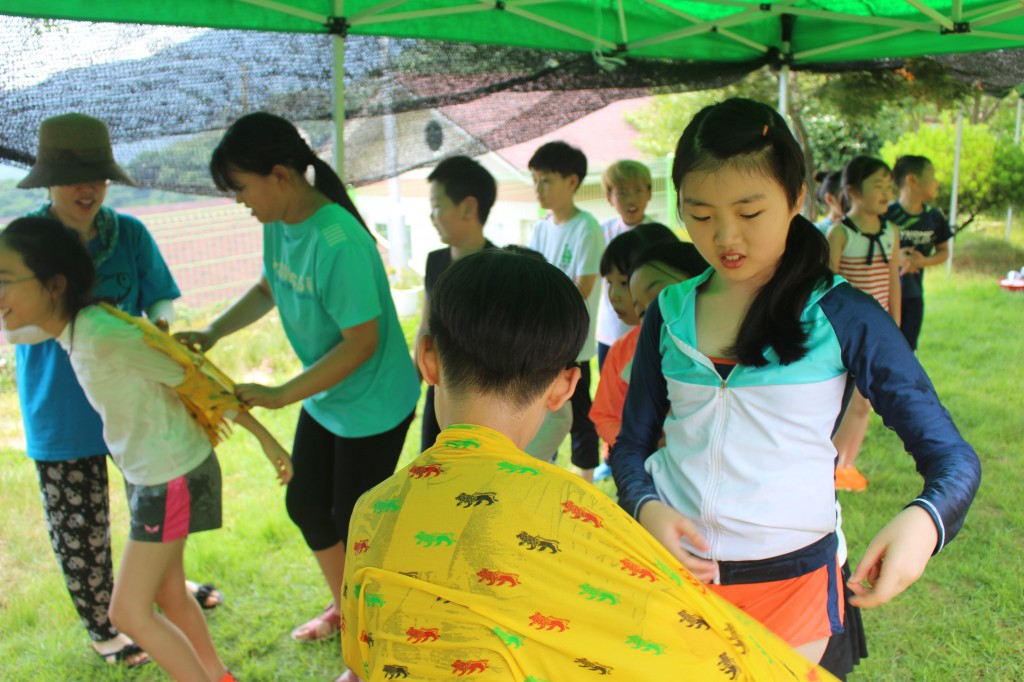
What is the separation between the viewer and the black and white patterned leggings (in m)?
2.77

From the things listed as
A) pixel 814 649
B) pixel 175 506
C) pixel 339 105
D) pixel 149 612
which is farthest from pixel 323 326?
pixel 814 649

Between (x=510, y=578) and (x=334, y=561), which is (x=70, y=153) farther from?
(x=510, y=578)

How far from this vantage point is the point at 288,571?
361 centimetres

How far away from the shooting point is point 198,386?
239 cm

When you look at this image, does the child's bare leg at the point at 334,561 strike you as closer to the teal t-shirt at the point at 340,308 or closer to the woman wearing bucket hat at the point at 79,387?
the teal t-shirt at the point at 340,308

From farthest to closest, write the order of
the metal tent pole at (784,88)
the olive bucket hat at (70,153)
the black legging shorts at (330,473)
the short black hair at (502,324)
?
the metal tent pole at (784,88) < the black legging shorts at (330,473) < the olive bucket hat at (70,153) < the short black hair at (502,324)

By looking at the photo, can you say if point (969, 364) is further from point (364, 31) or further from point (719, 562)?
point (719, 562)

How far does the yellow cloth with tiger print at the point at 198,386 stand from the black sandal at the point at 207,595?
3.82 feet

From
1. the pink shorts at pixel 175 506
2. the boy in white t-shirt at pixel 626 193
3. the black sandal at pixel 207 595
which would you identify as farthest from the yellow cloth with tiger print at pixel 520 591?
the boy in white t-shirt at pixel 626 193

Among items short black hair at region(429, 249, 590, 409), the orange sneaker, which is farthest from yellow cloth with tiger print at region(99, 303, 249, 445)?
the orange sneaker

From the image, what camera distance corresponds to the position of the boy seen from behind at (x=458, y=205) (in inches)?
125

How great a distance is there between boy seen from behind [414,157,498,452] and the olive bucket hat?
1.17 m

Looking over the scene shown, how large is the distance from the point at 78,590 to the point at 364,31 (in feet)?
8.18

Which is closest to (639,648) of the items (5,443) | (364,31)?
(364,31)
